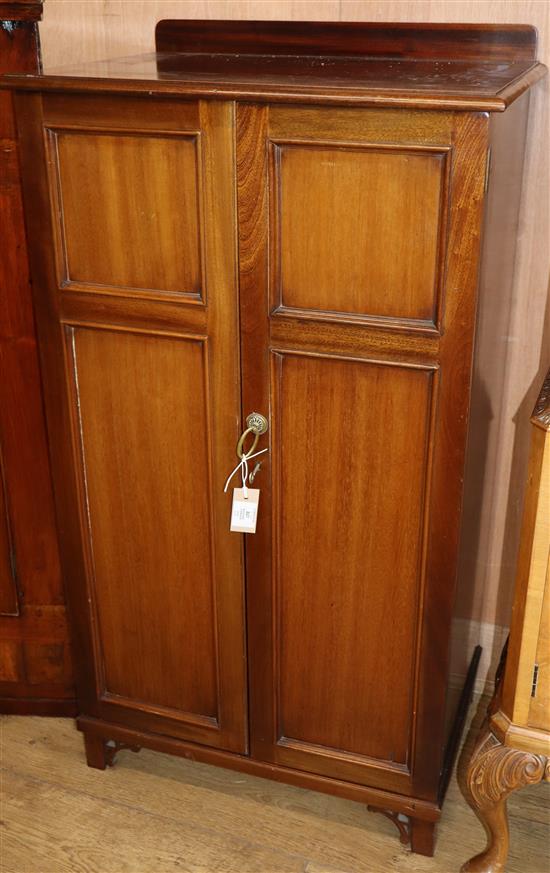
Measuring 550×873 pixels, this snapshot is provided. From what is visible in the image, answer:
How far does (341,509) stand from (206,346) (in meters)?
0.36

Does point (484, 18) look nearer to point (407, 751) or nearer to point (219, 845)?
point (407, 751)

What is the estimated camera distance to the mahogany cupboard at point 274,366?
4.75 ft

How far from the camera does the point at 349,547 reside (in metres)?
1.69

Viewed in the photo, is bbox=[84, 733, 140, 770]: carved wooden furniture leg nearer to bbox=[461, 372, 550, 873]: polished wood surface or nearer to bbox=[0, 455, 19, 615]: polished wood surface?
bbox=[0, 455, 19, 615]: polished wood surface

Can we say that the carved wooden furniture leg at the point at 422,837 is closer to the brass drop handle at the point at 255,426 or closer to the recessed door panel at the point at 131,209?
the brass drop handle at the point at 255,426

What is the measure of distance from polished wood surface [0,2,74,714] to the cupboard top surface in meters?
0.21

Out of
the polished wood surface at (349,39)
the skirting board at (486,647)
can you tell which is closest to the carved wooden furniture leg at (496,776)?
the skirting board at (486,647)

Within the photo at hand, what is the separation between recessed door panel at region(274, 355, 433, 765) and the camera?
1577 millimetres

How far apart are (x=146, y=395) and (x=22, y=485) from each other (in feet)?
1.71

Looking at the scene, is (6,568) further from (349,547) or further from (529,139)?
(529,139)

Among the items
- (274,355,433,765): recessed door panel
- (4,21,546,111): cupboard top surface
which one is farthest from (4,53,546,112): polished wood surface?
(274,355,433,765): recessed door panel

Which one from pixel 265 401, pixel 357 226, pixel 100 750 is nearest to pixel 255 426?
pixel 265 401

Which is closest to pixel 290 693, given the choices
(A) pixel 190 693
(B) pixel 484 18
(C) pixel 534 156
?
(A) pixel 190 693

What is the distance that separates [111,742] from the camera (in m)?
2.12
